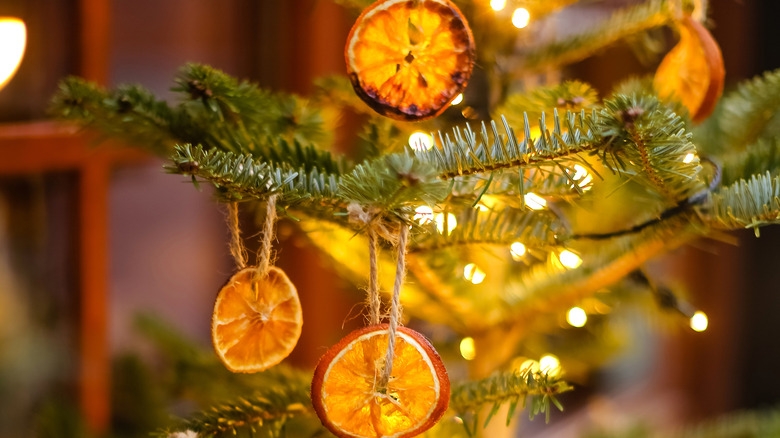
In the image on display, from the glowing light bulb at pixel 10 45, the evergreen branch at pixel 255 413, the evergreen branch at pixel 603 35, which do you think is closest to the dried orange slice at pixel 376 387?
the evergreen branch at pixel 255 413

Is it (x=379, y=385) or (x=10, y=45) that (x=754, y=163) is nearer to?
(x=379, y=385)

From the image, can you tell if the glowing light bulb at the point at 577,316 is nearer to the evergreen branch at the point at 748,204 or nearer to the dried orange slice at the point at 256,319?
the evergreen branch at the point at 748,204

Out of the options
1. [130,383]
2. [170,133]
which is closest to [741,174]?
[170,133]

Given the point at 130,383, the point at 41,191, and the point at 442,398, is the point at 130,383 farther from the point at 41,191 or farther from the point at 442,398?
the point at 442,398

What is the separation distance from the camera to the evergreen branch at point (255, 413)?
400 millimetres

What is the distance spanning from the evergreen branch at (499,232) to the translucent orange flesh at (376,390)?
0.10 meters

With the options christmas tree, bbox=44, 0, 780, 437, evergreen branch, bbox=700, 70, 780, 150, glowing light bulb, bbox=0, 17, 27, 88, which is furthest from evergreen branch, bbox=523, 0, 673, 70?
glowing light bulb, bbox=0, 17, 27, 88

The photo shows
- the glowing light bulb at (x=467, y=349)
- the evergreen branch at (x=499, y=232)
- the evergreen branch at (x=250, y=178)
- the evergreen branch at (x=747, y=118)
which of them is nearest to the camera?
the evergreen branch at (x=250, y=178)

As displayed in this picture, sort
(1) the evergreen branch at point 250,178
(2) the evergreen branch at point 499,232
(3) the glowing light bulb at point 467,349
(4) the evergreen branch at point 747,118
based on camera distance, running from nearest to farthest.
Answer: (1) the evergreen branch at point 250,178 → (2) the evergreen branch at point 499,232 → (4) the evergreen branch at point 747,118 → (3) the glowing light bulb at point 467,349

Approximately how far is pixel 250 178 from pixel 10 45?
53 centimetres

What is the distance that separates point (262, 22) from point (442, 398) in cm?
90

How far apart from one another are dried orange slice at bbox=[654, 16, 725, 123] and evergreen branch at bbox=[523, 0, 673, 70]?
3 cm

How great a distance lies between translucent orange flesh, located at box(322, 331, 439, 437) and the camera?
1.07ft

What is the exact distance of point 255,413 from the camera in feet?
1.37
